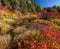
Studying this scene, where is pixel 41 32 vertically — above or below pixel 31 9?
above

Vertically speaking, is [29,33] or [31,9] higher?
[29,33]

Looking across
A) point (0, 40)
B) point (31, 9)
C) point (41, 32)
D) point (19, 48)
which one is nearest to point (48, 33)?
point (41, 32)

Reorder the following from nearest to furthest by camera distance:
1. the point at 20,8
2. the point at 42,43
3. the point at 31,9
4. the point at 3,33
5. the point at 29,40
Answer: the point at 42,43, the point at 29,40, the point at 3,33, the point at 20,8, the point at 31,9

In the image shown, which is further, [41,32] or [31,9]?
[31,9]

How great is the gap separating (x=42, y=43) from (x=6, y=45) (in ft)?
9.76

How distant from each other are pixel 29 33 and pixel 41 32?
3.18 feet

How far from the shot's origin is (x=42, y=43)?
14.1 metres

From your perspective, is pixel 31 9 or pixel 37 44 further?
pixel 31 9

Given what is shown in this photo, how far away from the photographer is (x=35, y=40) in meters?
Result: 14.9

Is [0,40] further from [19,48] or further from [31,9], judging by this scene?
[31,9]

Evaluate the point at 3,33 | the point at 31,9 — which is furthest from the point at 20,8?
the point at 3,33

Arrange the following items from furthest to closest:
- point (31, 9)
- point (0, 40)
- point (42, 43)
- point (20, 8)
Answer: point (31, 9) → point (20, 8) → point (0, 40) → point (42, 43)

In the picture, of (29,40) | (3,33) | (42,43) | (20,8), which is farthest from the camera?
(20,8)

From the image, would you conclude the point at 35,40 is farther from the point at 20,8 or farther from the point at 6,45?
the point at 20,8
